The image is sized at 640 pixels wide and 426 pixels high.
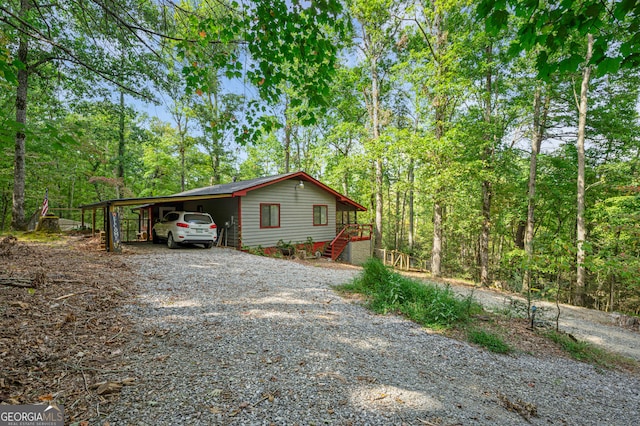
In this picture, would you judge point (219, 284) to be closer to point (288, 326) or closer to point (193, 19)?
point (288, 326)

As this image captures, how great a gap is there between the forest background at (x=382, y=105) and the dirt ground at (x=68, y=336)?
209 cm

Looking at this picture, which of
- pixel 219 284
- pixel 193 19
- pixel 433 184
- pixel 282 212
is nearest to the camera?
pixel 193 19

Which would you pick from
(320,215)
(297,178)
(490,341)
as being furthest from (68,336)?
(320,215)

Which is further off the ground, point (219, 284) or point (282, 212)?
point (282, 212)

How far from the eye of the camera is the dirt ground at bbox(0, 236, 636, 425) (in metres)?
2.28

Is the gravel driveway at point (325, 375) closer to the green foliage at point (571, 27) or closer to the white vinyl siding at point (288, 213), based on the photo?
the green foliage at point (571, 27)

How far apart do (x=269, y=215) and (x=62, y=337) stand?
36.0 feet

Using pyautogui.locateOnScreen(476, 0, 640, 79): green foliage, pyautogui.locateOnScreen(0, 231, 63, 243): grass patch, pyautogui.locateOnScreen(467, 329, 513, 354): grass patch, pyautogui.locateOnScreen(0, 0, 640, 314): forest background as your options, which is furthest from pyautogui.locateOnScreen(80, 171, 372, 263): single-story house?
pyautogui.locateOnScreen(476, 0, 640, 79): green foliage

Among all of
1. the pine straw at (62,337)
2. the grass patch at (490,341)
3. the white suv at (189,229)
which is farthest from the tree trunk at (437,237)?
the pine straw at (62,337)

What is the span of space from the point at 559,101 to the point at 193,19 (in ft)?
62.8

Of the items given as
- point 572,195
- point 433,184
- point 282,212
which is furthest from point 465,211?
point 282,212

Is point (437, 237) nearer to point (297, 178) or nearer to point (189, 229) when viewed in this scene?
point (297, 178)

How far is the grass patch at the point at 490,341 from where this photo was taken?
4.18 meters

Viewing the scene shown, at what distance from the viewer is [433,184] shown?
40.9 ft
